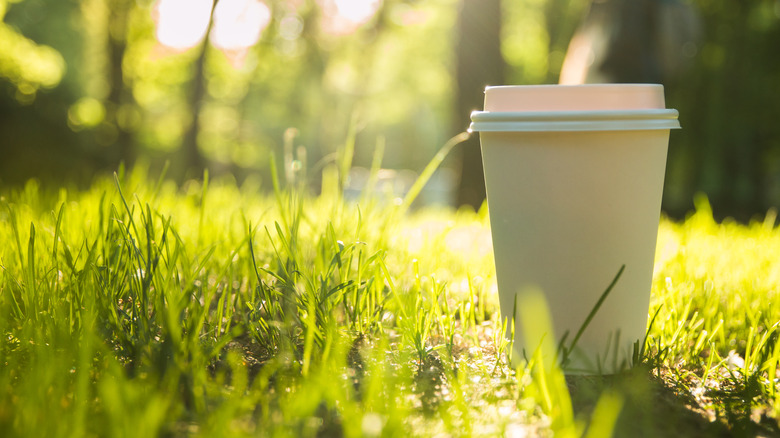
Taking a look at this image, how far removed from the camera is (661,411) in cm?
165

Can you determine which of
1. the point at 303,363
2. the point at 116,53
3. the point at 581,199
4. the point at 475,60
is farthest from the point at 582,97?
the point at 116,53

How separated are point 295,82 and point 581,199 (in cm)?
2364

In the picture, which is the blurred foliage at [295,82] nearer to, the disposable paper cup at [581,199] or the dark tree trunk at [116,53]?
the dark tree trunk at [116,53]

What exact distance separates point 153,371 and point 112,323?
29cm

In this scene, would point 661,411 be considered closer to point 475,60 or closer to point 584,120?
point 584,120

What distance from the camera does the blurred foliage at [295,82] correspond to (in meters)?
10.8

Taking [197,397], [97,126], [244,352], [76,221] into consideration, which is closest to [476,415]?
[197,397]

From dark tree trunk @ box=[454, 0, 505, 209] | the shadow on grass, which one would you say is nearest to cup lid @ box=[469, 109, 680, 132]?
the shadow on grass

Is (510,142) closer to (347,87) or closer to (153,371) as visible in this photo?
(153,371)

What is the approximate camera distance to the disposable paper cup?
184 centimetres

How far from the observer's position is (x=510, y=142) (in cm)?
190

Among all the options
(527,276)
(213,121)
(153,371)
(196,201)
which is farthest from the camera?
(213,121)

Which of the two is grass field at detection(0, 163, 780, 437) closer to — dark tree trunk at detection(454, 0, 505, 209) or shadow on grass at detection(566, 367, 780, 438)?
shadow on grass at detection(566, 367, 780, 438)

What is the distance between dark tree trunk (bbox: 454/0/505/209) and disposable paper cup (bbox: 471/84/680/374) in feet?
15.8
